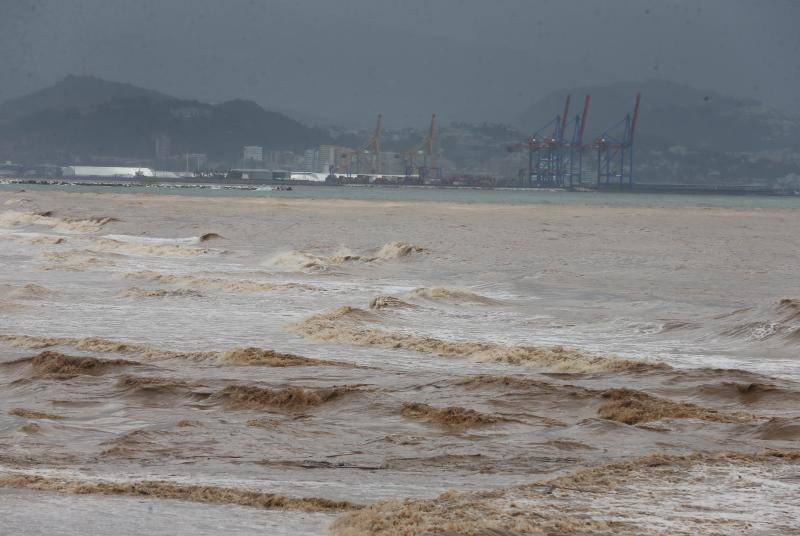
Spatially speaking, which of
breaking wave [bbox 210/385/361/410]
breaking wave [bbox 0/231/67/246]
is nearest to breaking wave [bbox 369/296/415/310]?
breaking wave [bbox 210/385/361/410]

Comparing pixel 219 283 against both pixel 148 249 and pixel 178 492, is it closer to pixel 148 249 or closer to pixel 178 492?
pixel 148 249

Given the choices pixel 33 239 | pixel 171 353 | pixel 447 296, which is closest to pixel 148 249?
pixel 33 239

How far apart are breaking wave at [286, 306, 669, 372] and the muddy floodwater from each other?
0.05 m

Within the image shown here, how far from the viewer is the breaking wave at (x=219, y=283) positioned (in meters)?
19.7

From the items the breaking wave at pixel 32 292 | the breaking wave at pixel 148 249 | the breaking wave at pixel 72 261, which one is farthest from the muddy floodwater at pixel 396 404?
the breaking wave at pixel 148 249

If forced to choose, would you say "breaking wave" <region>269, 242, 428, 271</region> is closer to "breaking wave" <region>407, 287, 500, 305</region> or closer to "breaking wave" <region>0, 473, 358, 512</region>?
"breaking wave" <region>407, 287, 500, 305</region>

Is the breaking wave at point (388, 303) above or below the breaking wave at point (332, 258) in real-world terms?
above

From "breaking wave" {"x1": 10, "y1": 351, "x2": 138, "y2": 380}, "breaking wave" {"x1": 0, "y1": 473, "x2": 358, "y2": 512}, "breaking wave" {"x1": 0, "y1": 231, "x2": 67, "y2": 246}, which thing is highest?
"breaking wave" {"x1": 0, "y1": 473, "x2": 358, "y2": 512}

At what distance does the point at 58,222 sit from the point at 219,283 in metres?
27.3

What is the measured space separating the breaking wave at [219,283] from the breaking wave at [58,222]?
20393 mm

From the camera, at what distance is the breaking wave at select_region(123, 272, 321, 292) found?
19.7 metres

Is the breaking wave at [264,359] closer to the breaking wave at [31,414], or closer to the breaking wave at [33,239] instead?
the breaking wave at [31,414]

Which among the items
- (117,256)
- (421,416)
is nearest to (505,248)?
(117,256)

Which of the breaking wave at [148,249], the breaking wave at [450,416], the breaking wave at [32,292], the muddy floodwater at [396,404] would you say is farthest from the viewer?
the breaking wave at [148,249]
